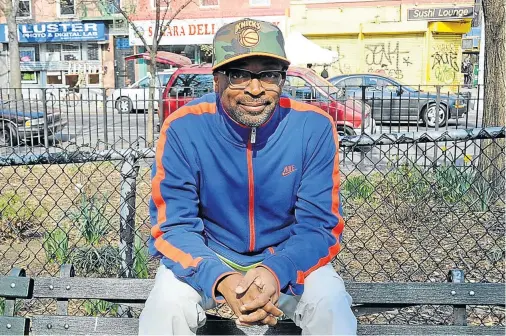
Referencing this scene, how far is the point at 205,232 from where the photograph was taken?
2566mm

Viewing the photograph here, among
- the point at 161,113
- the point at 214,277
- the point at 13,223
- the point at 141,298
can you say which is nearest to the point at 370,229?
the point at 13,223

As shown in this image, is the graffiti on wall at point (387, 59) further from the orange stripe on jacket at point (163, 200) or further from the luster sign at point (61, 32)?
the orange stripe on jacket at point (163, 200)

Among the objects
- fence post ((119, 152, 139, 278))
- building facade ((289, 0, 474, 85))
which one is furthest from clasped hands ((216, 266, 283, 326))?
building facade ((289, 0, 474, 85))

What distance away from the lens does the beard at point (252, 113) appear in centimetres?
240

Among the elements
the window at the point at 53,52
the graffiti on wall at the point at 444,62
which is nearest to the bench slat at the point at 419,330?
the graffiti on wall at the point at 444,62

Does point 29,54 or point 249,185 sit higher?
point 29,54

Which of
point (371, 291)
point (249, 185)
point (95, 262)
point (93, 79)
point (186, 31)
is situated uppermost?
point (186, 31)

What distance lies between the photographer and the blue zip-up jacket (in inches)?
95.4

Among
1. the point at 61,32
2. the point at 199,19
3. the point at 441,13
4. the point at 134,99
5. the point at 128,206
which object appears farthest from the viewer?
the point at 61,32

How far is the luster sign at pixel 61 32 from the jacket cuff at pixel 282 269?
92.6 feet

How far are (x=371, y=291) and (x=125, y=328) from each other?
104 cm

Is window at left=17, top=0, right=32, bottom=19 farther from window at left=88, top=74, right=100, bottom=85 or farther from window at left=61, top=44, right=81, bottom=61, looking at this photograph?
window at left=88, top=74, right=100, bottom=85

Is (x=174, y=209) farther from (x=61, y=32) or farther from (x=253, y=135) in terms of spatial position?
(x=61, y=32)

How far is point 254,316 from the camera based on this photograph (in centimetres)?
207
